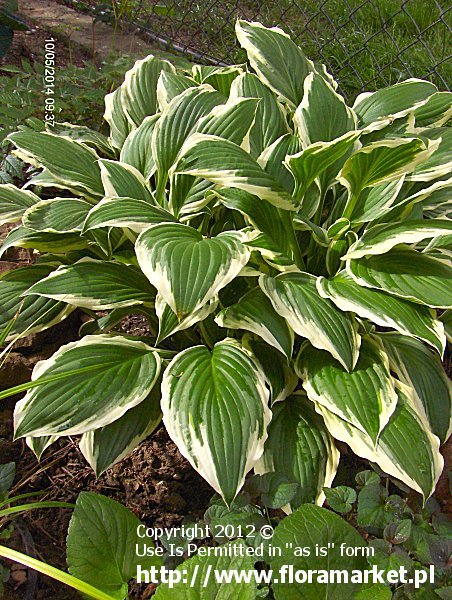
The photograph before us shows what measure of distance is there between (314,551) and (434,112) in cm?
115

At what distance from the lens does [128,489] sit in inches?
56.1

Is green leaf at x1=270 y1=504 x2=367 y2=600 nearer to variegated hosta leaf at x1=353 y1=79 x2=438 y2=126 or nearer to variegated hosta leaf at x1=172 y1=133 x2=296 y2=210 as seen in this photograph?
variegated hosta leaf at x1=172 y1=133 x2=296 y2=210

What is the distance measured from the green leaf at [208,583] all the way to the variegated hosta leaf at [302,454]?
238mm

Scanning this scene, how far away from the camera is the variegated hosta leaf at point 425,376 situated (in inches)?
51.6

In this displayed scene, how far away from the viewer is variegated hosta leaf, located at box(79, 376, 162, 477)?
123cm

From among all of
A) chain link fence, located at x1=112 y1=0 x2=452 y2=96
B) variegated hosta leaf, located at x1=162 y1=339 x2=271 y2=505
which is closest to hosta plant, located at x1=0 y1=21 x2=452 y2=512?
variegated hosta leaf, located at x1=162 y1=339 x2=271 y2=505

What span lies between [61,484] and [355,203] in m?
0.90

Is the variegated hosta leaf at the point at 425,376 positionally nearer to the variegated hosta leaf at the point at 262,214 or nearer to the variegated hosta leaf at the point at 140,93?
the variegated hosta leaf at the point at 262,214

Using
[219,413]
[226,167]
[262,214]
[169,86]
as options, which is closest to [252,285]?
[262,214]

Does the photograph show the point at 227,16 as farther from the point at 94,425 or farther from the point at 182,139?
the point at 94,425

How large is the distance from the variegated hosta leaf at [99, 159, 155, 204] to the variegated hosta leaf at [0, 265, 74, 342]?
28 centimetres

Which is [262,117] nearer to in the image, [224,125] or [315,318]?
[224,125]

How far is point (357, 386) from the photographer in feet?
3.98

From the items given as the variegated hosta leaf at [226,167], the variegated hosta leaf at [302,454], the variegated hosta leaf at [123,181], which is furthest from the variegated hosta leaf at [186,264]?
the variegated hosta leaf at [302,454]
